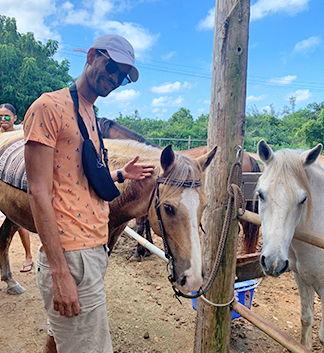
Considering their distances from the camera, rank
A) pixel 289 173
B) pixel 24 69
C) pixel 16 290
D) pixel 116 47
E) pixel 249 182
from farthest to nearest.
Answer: pixel 24 69 < pixel 249 182 < pixel 16 290 < pixel 289 173 < pixel 116 47

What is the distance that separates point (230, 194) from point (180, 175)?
1.25 feet

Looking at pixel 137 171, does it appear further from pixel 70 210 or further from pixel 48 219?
pixel 48 219

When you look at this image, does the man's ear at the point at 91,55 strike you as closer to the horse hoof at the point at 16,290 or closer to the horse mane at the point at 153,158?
the horse mane at the point at 153,158

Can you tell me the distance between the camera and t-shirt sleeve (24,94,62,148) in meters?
1.11

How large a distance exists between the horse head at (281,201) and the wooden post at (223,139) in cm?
23

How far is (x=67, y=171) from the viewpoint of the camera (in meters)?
1.25

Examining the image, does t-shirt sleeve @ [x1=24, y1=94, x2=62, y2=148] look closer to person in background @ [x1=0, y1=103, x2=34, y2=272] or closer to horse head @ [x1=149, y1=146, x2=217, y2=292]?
horse head @ [x1=149, y1=146, x2=217, y2=292]

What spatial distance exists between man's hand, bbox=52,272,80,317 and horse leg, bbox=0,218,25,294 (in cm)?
248

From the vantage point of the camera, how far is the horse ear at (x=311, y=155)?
1.91 meters

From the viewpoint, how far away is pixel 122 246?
16.5 ft

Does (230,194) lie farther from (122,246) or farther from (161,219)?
(122,246)

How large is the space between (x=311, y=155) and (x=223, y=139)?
721 millimetres

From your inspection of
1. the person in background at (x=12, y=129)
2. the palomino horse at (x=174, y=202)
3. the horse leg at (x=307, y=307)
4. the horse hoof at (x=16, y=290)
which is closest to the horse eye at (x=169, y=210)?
the palomino horse at (x=174, y=202)

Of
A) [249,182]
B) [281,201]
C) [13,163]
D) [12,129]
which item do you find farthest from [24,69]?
[281,201]
